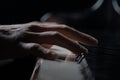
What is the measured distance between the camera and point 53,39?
1.54ft

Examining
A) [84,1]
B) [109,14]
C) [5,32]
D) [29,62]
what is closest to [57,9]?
[84,1]

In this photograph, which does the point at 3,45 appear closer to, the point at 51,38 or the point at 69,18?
the point at 51,38

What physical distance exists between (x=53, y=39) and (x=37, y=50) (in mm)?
44

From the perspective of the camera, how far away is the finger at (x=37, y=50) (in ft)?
1.41

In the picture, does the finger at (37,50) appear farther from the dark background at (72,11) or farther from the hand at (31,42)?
the dark background at (72,11)

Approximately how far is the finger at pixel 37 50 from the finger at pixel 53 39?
2 cm

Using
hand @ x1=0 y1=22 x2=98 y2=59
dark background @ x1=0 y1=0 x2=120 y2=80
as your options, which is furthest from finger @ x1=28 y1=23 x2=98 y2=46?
dark background @ x1=0 y1=0 x2=120 y2=80

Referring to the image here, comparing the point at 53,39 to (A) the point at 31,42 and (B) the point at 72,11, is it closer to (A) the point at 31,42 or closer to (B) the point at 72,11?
(A) the point at 31,42

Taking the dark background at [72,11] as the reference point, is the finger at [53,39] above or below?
above

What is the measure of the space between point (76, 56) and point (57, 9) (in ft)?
2.89

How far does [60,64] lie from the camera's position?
1.58 feet

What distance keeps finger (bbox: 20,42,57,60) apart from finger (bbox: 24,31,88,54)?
21 mm

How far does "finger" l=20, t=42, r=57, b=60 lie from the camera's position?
43 cm

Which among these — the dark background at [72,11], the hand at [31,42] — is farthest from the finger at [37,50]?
the dark background at [72,11]
